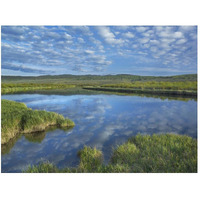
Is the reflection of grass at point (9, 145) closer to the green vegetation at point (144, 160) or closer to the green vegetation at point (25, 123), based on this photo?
the green vegetation at point (25, 123)

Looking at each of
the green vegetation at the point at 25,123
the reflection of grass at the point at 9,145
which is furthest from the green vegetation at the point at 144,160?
the green vegetation at the point at 25,123

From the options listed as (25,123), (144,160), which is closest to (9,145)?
(25,123)

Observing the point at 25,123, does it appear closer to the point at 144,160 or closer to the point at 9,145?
the point at 9,145

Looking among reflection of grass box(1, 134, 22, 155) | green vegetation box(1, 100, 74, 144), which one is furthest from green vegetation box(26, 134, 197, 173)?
green vegetation box(1, 100, 74, 144)

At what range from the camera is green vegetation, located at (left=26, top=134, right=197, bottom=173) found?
4828mm

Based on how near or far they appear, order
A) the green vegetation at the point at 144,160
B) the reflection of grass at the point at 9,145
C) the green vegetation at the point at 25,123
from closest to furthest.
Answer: the green vegetation at the point at 144,160, the reflection of grass at the point at 9,145, the green vegetation at the point at 25,123

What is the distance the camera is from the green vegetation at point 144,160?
15.8 feet

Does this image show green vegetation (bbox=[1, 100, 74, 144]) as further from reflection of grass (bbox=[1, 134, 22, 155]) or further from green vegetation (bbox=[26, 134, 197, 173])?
green vegetation (bbox=[26, 134, 197, 173])
